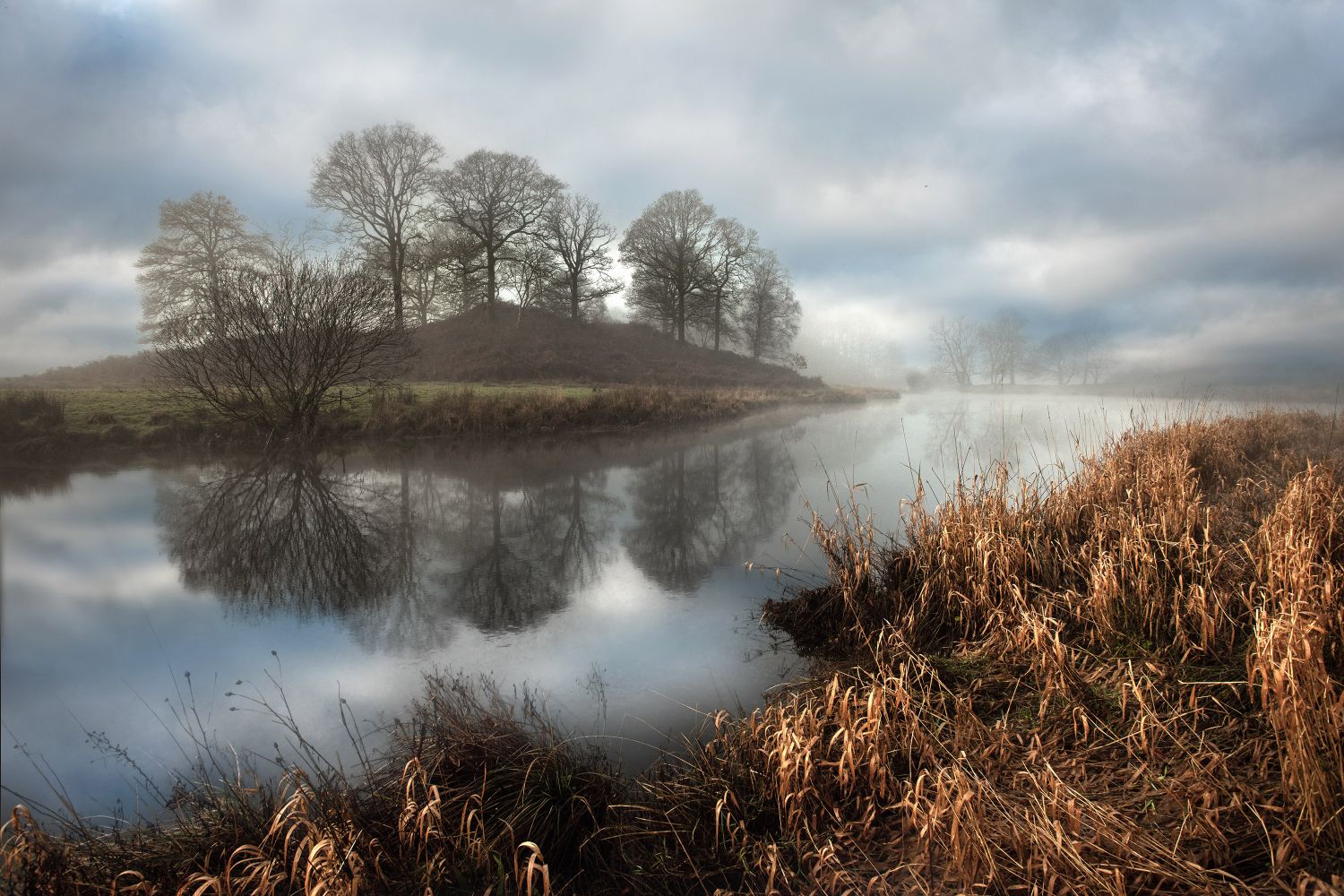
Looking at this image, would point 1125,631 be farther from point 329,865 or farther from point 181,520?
point 181,520

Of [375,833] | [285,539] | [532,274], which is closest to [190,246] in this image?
[532,274]

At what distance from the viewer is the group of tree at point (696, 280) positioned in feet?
140

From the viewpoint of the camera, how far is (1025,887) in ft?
6.75

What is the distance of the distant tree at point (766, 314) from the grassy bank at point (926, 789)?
44.7 metres

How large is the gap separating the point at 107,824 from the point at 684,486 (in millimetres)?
8713

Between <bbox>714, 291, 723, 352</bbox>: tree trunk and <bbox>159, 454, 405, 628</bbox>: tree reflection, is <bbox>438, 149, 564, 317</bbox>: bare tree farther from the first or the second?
<bbox>159, 454, 405, 628</bbox>: tree reflection

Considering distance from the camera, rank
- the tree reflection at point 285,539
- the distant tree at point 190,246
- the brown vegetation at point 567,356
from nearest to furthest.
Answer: the tree reflection at point 285,539
the distant tree at point 190,246
the brown vegetation at point 567,356

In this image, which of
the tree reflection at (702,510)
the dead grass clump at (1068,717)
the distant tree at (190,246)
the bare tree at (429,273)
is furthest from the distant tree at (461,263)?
the dead grass clump at (1068,717)

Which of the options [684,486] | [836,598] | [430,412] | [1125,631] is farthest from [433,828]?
[430,412]

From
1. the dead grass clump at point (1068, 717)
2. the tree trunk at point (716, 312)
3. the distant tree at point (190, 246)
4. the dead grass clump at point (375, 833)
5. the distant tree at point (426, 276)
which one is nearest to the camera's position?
the dead grass clump at point (1068, 717)

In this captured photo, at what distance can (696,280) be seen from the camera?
143ft

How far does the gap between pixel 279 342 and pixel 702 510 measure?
10.3m

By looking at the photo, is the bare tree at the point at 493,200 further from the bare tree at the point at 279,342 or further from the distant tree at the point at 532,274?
the bare tree at the point at 279,342

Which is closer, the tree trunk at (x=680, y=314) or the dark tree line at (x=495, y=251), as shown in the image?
the dark tree line at (x=495, y=251)
